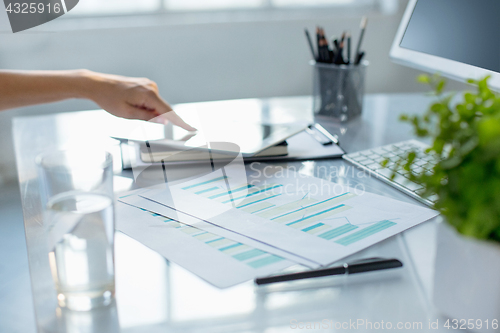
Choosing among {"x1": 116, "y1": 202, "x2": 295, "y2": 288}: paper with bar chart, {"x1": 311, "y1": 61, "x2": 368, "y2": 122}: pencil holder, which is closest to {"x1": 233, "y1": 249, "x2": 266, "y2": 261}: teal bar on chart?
{"x1": 116, "y1": 202, "x2": 295, "y2": 288}: paper with bar chart

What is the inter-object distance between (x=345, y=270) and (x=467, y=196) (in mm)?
174

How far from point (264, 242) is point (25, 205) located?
1.17 ft

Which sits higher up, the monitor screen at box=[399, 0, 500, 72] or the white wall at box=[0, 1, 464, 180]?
the monitor screen at box=[399, 0, 500, 72]

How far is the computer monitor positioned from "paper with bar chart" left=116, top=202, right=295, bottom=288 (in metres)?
0.42

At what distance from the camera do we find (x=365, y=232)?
0.55 m

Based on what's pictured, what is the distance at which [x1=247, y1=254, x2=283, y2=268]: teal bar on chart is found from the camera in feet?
1.60

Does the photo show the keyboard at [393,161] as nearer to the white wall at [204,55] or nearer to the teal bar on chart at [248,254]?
the teal bar on chart at [248,254]

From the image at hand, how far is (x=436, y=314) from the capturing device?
419mm

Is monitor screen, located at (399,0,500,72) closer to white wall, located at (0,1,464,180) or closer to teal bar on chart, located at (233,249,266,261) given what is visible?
teal bar on chart, located at (233,249,266,261)

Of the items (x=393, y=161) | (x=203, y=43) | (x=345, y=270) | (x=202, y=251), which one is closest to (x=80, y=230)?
(x=202, y=251)

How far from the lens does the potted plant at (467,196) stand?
32 cm

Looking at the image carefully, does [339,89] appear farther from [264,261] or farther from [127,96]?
[264,261]

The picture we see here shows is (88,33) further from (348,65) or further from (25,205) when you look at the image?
(25,205)

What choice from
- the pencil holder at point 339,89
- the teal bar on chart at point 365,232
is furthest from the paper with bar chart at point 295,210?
the pencil holder at point 339,89
